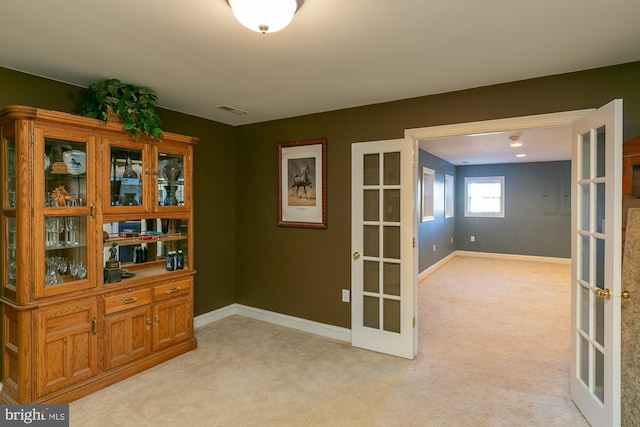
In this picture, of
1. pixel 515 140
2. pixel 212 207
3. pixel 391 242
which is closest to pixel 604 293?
pixel 391 242

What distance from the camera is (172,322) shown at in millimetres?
3150

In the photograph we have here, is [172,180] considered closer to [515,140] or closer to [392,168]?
[392,168]

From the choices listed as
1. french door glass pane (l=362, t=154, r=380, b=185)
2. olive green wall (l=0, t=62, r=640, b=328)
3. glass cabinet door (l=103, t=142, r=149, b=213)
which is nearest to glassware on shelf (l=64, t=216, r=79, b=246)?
glass cabinet door (l=103, t=142, r=149, b=213)

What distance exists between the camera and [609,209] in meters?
1.95

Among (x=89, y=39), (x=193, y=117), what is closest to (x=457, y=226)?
(x=193, y=117)

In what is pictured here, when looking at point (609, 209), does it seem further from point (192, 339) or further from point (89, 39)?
point (192, 339)

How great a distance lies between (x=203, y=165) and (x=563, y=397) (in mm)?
3919

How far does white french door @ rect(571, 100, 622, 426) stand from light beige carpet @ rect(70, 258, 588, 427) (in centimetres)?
32

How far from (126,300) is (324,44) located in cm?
242

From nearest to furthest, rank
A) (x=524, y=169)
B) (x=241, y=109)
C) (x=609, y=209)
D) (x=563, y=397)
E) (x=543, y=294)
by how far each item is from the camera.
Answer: (x=609, y=209), (x=563, y=397), (x=241, y=109), (x=543, y=294), (x=524, y=169)

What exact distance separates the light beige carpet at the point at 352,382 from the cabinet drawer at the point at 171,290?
58 cm

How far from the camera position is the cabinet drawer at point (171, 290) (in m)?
3.03

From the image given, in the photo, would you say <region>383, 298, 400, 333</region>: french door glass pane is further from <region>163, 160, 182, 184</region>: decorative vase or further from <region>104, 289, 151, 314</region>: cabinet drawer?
<region>163, 160, 182, 184</region>: decorative vase

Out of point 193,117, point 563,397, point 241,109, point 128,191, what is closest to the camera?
point 563,397
